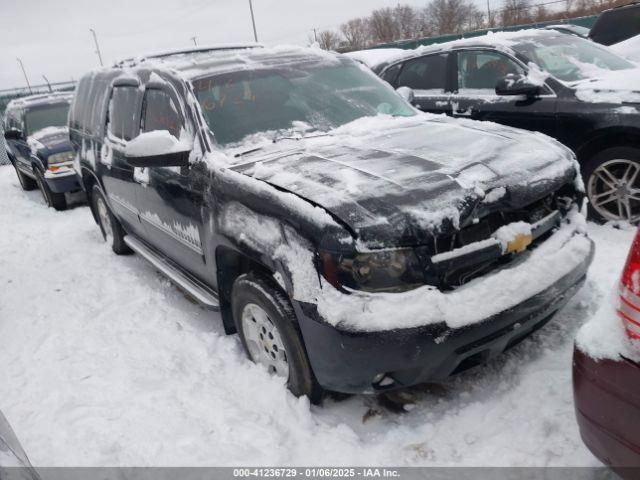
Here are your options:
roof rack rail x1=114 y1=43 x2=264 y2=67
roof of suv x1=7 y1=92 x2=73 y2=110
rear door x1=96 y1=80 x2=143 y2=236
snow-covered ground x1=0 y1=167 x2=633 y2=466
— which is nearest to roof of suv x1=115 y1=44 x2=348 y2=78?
roof rack rail x1=114 y1=43 x2=264 y2=67

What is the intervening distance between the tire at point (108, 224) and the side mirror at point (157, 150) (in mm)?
2396

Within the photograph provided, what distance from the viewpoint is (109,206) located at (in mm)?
4957

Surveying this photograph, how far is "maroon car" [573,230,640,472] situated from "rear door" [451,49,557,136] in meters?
3.48

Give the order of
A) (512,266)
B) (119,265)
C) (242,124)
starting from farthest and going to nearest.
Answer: (119,265) → (242,124) → (512,266)

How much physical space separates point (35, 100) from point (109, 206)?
6.33 m

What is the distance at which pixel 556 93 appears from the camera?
15.0 feet

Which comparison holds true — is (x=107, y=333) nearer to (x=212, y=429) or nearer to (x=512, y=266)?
(x=212, y=429)

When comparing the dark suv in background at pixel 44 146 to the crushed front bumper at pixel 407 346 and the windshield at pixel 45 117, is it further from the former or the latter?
the crushed front bumper at pixel 407 346

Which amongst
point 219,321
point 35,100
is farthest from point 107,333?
point 35,100

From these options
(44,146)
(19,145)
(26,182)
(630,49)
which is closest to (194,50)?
(44,146)

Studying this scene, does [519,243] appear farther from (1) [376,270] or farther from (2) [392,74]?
(2) [392,74]

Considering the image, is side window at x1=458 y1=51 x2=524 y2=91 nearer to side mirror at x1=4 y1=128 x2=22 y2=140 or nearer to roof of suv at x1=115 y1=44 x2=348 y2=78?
roof of suv at x1=115 y1=44 x2=348 y2=78

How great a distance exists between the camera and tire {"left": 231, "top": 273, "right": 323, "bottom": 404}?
243 centimetres

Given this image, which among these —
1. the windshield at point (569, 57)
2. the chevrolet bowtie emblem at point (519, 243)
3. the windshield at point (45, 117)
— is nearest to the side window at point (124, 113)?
the chevrolet bowtie emblem at point (519, 243)
